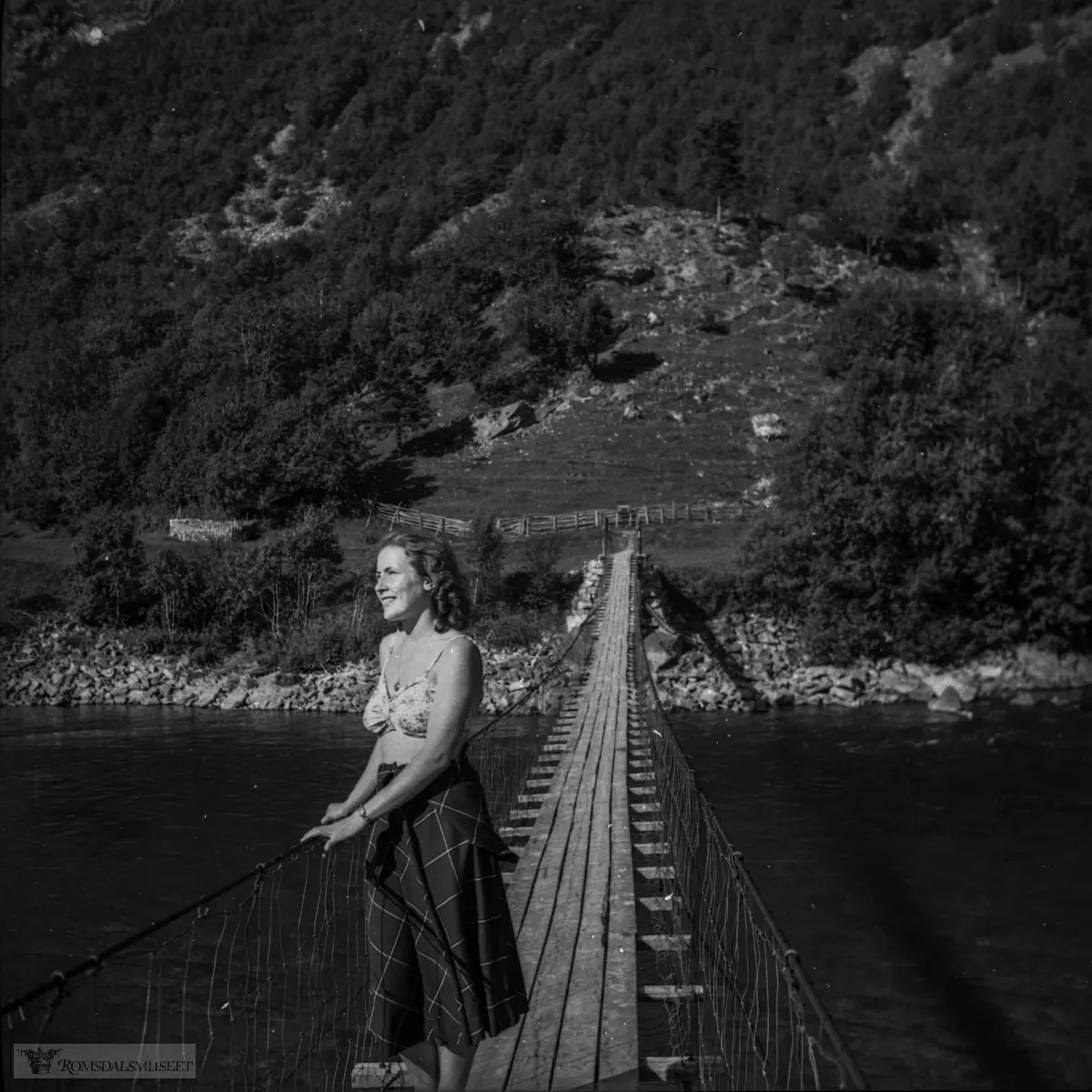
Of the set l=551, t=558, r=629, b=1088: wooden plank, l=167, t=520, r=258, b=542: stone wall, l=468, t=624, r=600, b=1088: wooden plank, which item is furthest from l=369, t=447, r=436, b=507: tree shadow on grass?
l=551, t=558, r=629, b=1088: wooden plank

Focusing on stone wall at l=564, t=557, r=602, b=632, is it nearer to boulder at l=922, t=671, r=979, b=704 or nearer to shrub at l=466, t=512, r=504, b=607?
shrub at l=466, t=512, r=504, b=607

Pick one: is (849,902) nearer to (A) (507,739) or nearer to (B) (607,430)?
(A) (507,739)

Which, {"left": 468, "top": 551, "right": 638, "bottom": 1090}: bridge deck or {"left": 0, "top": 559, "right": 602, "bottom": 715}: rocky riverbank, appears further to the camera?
{"left": 0, "top": 559, "right": 602, "bottom": 715}: rocky riverbank

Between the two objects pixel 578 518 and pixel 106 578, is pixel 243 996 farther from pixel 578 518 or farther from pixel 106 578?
pixel 578 518

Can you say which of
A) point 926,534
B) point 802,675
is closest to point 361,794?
point 802,675

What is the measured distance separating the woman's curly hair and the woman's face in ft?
0.05

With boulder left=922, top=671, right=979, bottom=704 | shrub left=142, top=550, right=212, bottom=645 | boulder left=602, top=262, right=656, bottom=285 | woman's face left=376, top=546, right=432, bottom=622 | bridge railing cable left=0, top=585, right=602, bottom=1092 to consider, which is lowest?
boulder left=922, top=671, right=979, bottom=704

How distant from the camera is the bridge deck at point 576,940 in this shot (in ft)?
12.2

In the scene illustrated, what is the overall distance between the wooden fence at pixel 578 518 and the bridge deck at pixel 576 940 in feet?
83.8

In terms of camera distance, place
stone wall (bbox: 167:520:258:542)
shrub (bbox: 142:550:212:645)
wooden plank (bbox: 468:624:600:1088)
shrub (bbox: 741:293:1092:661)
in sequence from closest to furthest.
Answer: wooden plank (bbox: 468:624:600:1088), shrub (bbox: 741:293:1092:661), shrub (bbox: 142:550:212:645), stone wall (bbox: 167:520:258:542)

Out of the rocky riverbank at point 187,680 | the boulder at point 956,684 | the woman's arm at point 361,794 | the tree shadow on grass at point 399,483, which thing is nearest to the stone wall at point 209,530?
the tree shadow on grass at point 399,483

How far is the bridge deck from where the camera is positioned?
3707mm

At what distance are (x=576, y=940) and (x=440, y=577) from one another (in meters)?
2.77

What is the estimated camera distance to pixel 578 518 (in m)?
35.5
